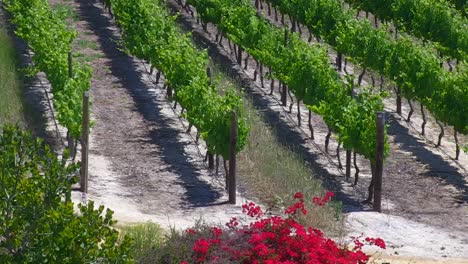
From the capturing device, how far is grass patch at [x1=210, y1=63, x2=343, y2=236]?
18406 millimetres

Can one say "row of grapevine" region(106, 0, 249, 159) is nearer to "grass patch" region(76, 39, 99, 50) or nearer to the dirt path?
the dirt path

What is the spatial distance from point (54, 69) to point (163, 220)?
17.2 ft

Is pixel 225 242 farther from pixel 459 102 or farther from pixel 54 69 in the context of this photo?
pixel 459 102

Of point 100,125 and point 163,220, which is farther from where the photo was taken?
point 100,125

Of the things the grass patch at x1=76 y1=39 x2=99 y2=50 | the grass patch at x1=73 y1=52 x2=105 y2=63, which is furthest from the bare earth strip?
the grass patch at x1=76 y1=39 x2=99 y2=50

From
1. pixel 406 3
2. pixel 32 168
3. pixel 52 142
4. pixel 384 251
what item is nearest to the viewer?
pixel 32 168

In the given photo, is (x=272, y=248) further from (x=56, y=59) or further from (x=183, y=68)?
(x=56, y=59)

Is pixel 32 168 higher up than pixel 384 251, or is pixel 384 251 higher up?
pixel 32 168

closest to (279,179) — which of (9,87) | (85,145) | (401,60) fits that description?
(85,145)

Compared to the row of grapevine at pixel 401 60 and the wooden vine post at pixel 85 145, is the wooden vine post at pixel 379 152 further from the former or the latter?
the wooden vine post at pixel 85 145

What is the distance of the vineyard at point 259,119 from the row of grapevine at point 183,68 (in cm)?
4

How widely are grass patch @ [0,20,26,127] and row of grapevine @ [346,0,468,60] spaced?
1020 cm

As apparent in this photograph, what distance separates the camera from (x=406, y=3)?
3353cm

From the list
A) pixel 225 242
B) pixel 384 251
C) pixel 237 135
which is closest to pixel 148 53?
pixel 237 135
